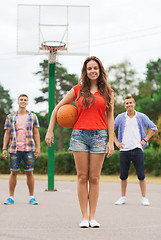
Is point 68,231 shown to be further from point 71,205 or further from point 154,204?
point 154,204

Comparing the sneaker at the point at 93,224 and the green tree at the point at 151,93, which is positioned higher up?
→ the green tree at the point at 151,93

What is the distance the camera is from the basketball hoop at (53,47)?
10.3 metres

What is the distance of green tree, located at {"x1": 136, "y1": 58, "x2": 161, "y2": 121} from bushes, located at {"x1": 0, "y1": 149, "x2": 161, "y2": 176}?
16184mm

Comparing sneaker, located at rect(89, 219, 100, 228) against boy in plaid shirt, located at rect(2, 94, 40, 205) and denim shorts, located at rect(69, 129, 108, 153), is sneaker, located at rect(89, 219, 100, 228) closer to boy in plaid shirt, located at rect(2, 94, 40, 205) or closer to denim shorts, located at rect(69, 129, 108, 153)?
denim shorts, located at rect(69, 129, 108, 153)

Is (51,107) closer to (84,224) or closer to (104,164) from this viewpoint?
(84,224)

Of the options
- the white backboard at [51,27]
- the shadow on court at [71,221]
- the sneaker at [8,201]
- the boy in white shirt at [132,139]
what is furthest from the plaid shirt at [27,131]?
the white backboard at [51,27]

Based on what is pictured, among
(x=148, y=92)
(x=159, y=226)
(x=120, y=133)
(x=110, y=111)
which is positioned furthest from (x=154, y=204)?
(x=148, y=92)

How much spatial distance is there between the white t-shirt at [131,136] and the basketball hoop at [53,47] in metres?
3.43

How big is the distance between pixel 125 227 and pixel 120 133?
265cm

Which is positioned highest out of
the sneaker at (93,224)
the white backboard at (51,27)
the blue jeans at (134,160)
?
the white backboard at (51,27)

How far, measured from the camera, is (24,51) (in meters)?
10.8

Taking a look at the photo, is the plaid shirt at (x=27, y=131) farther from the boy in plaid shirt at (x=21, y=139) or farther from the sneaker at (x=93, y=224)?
the sneaker at (x=93, y=224)

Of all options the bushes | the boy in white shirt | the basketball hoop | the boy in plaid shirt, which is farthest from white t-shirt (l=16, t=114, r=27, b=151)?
the bushes

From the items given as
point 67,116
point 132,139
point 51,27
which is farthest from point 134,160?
point 51,27
